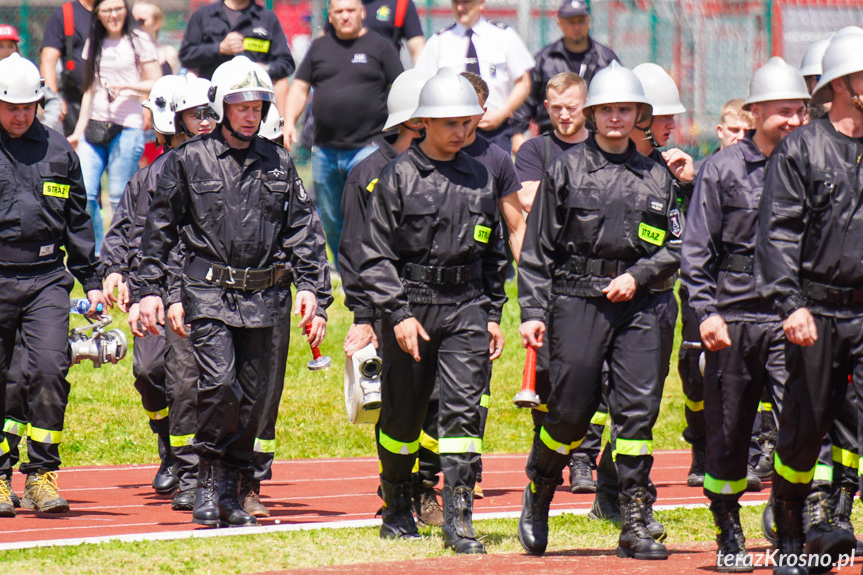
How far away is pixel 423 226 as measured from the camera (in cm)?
758

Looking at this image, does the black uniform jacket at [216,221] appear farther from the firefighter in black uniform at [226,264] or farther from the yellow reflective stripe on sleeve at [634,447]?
the yellow reflective stripe on sleeve at [634,447]

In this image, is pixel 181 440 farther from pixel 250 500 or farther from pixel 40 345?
pixel 40 345

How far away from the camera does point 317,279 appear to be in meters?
8.44

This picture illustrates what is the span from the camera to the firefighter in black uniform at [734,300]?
280 inches

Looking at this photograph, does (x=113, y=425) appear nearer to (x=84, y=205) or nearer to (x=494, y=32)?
(x=84, y=205)

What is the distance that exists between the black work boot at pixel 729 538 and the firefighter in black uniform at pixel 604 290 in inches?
12.0

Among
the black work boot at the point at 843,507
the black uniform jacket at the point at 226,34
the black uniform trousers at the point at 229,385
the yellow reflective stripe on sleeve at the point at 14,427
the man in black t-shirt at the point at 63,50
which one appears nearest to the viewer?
the black work boot at the point at 843,507

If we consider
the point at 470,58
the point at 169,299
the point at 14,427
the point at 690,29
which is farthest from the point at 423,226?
the point at 690,29

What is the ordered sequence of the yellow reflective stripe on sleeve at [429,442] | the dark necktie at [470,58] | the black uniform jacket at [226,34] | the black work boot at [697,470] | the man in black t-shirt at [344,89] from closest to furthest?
the yellow reflective stripe on sleeve at [429,442] < the black work boot at [697,470] < the dark necktie at [470,58] < the man in black t-shirt at [344,89] < the black uniform jacket at [226,34]

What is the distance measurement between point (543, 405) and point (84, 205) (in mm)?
3217

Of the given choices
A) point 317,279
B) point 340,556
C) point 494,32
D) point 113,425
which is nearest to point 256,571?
point 340,556

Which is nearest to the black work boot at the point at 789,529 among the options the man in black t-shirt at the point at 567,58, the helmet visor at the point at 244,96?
the helmet visor at the point at 244,96

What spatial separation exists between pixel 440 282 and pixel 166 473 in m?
3.33

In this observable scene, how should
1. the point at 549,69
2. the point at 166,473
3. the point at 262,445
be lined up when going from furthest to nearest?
the point at 549,69, the point at 166,473, the point at 262,445
